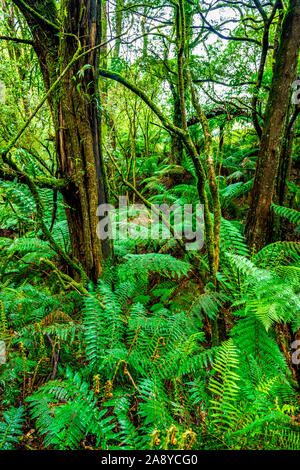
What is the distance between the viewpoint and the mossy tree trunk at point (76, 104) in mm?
1943

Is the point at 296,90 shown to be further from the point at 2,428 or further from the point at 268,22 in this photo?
the point at 2,428

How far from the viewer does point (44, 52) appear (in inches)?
80.3

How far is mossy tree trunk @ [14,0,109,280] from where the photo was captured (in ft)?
6.38

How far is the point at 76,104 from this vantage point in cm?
207

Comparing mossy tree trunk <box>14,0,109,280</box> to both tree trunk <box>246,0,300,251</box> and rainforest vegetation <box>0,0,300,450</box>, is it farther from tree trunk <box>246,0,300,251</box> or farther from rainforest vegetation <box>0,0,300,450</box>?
tree trunk <box>246,0,300,251</box>

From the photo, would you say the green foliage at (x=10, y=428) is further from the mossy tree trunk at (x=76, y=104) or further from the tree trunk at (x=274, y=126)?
the tree trunk at (x=274, y=126)

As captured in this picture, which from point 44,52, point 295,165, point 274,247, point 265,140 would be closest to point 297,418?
point 274,247

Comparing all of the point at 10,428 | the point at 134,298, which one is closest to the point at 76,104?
the point at 134,298

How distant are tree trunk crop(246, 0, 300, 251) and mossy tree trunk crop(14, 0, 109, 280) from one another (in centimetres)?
192

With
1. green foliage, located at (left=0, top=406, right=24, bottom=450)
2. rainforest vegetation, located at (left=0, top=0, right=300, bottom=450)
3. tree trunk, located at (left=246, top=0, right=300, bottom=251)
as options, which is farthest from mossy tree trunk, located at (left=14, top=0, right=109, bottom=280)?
tree trunk, located at (left=246, top=0, right=300, bottom=251)

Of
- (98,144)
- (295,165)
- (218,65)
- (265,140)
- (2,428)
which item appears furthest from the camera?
(295,165)

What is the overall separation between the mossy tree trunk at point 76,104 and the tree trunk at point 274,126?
192 centimetres

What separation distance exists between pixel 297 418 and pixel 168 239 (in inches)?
79.0

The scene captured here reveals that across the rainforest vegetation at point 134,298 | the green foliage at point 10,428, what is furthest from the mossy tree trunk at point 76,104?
the green foliage at point 10,428
